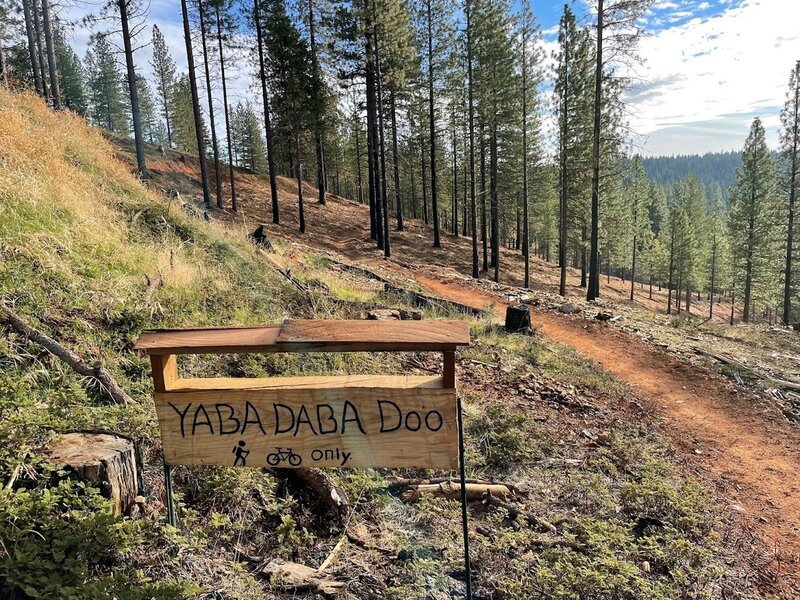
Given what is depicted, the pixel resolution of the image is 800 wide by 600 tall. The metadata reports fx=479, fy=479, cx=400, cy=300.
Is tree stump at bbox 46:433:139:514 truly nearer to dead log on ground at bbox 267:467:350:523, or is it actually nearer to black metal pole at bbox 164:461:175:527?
black metal pole at bbox 164:461:175:527

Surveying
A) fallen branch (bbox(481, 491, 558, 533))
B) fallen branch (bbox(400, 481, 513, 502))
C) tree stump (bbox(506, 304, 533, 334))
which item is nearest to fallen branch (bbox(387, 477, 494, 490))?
fallen branch (bbox(400, 481, 513, 502))

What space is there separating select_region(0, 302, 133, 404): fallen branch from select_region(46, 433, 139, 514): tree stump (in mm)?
721

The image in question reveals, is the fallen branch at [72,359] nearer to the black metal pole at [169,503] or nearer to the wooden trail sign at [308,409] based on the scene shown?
the black metal pole at [169,503]

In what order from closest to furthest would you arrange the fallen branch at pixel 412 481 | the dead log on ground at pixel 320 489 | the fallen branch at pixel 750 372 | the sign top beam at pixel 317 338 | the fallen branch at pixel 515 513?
the sign top beam at pixel 317 338 < the dead log on ground at pixel 320 489 < the fallen branch at pixel 515 513 < the fallen branch at pixel 412 481 < the fallen branch at pixel 750 372

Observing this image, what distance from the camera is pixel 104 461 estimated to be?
2359 mm

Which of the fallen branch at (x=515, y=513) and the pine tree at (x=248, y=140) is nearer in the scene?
the fallen branch at (x=515, y=513)

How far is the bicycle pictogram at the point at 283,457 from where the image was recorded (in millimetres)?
2148

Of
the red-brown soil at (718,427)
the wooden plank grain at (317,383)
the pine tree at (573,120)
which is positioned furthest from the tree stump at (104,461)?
the pine tree at (573,120)

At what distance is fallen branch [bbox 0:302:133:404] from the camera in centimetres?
331

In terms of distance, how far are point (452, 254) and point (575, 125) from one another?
8.80 metres

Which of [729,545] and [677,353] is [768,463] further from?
[677,353]

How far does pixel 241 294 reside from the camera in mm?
6082

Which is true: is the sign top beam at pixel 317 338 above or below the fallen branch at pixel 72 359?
above

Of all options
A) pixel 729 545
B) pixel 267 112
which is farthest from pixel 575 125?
pixel 729 545
